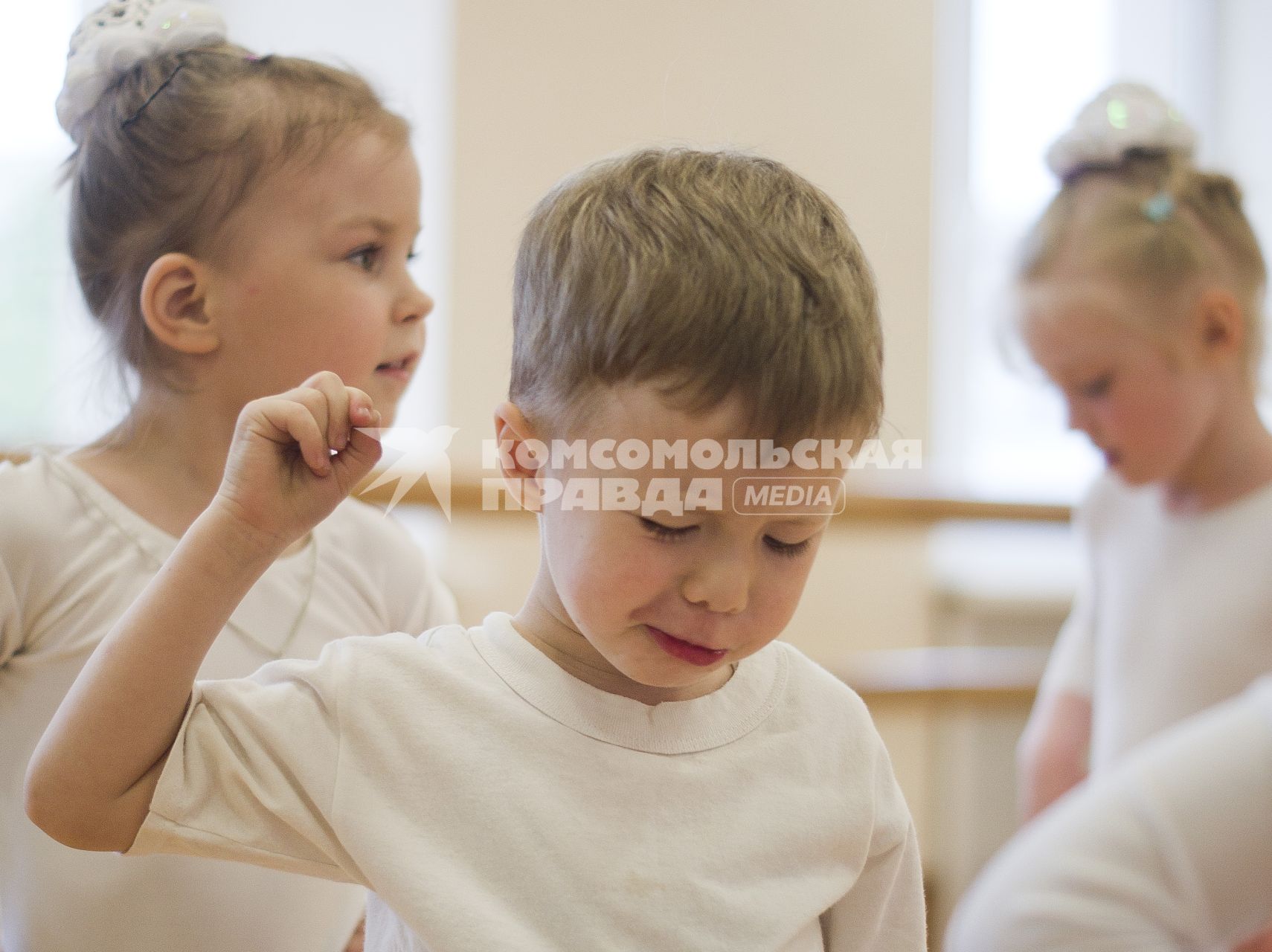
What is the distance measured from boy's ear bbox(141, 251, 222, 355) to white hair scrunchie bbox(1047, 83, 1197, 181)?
2.78 feet

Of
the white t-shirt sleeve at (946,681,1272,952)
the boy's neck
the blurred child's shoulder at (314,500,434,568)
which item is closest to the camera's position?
the white t-shirt sleeve at (946,681,1272,952)

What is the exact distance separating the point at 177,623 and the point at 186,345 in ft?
1.00

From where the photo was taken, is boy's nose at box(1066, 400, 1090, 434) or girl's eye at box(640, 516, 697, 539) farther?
boy's nose at box(1066, 400, 1090, 434)

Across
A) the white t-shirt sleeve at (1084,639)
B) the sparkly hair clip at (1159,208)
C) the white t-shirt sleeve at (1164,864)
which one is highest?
the sparkly hair clip at (1159,208)

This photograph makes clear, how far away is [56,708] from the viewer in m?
0.71

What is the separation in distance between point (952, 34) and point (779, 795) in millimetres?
1776

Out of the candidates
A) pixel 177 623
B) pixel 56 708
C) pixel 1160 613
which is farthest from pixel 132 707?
pixel 1160 613

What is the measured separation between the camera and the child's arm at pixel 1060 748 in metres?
1.21

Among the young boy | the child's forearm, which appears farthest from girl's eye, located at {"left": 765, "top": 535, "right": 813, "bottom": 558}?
the child's forearm

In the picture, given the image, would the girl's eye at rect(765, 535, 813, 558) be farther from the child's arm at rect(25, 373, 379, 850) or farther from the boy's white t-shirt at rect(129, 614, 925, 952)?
the child's arm at rect(25, 373, 379, 850)

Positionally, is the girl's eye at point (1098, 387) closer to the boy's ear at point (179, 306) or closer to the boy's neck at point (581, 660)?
the boy's neck at point (581, 660)

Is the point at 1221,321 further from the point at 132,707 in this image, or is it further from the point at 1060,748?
the point at 132,707

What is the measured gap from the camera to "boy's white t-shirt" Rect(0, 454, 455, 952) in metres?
0.71

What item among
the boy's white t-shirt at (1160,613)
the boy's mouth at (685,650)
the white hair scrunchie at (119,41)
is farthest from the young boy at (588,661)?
the boy's white t-shirt at (1160,613)
